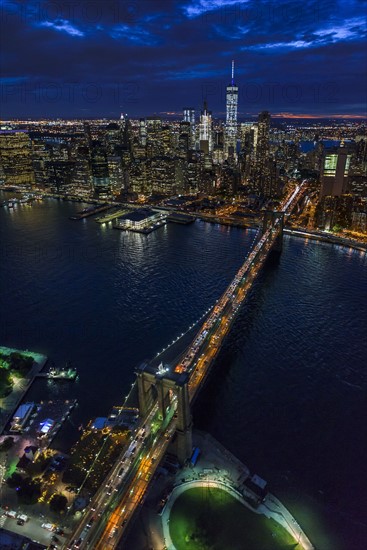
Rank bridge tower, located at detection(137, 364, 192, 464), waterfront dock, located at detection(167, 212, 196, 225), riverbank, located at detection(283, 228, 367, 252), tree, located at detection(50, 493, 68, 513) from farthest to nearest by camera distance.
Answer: waterfront dock, located at detection(167, 212, 196, 225) → riverbank, located at detection(283, 228, 367, 252) → bridge tower, located at detection(137, 364, 192, 464) → tree, located at detection(50, 493, 68, 513)

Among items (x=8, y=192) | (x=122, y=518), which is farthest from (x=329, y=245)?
(x=8, y=192)

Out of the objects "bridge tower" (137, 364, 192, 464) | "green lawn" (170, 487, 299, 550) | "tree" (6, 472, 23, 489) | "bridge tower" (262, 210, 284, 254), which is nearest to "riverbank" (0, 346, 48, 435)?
"tree" (6, 472, 23, 489)

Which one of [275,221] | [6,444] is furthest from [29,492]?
[275,221]

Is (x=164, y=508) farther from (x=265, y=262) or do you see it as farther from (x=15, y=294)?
(x=265, y=262)

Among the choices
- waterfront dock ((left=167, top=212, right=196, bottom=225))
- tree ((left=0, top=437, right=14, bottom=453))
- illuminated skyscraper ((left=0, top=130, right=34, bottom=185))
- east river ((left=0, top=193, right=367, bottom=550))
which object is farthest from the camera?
illuminated skyscraper ((left=0, top=130, right=34, bottom=185))

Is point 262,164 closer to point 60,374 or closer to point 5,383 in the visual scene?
point 60,374

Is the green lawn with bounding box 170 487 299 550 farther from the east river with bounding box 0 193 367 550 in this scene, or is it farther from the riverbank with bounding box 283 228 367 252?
the riverbank with bounding box 283 228 367 252
